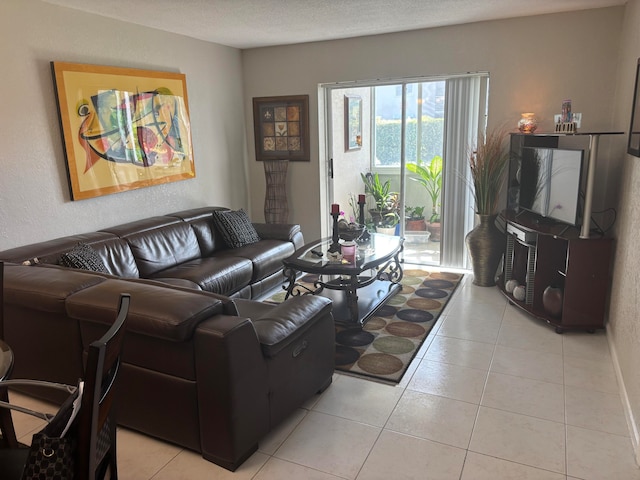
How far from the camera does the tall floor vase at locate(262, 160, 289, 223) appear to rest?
566 centimetres

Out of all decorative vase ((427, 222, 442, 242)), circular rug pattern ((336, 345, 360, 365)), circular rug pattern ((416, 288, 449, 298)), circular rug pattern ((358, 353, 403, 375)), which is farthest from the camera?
decorative vase ((427, 222, 442, 242))

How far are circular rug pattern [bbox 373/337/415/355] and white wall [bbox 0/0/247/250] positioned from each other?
2536 mm

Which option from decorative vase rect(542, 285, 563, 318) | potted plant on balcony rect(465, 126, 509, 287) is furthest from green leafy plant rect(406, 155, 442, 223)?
decorative vase rect(542, 285, 563, 318)

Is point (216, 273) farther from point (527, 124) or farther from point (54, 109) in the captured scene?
point (527, 124)

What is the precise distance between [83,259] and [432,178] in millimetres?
3613

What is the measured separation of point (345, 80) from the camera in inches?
205

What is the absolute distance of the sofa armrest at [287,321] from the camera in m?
2.26

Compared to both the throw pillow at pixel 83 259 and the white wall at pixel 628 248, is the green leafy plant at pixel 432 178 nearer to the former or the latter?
the white wall at pixel 628 248

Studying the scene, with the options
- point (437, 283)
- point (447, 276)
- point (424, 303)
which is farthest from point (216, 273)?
point (447, 276)

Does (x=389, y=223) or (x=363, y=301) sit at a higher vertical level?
(x=389, y=223)

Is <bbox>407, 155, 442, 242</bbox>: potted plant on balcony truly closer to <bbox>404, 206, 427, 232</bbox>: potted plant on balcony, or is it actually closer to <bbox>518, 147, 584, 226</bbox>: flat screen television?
<bbox>404, 206, 427, 232</bbox>: potted plant on balcony

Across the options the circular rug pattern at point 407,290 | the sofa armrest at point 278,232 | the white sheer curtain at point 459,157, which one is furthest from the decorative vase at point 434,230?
the sofa armrest at point 278,232

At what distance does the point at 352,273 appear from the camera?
3520 millimetres

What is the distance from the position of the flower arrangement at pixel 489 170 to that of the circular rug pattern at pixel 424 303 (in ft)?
3.28
